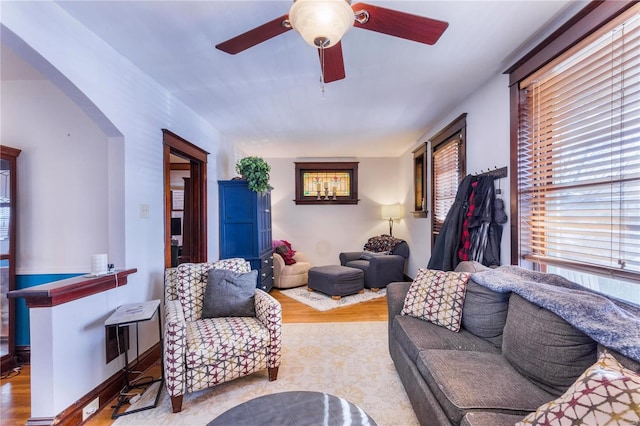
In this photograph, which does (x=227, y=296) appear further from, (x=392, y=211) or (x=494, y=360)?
(x=392, y=211)

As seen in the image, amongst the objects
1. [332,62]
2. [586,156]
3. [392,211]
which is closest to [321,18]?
[332,62]

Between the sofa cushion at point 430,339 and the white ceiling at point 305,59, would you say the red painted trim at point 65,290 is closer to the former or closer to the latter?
the white ceiling at point 305,59

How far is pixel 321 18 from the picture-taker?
1146 millimetres

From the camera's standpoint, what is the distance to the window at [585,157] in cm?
142

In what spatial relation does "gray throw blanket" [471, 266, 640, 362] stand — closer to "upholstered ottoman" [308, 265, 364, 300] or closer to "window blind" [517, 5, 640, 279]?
"window blind" [517, 5, 640, 279]

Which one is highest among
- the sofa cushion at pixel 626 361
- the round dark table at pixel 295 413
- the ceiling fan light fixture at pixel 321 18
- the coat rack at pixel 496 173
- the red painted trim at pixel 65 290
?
the ceiling fan light fixture at pixel 321 18

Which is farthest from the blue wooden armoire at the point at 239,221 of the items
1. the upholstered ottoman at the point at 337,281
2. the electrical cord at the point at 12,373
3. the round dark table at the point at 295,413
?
the round dark table at the point at 295,413

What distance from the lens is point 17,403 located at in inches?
72.6

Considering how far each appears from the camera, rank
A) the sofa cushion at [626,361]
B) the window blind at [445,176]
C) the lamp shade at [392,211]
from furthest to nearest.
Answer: the lamp shade at [392,211]
the window blind at [445,176]
the sofa cushion at [626,361]

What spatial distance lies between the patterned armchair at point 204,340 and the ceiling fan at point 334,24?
175cm

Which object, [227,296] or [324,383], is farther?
[227,296]

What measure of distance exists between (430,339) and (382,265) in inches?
112

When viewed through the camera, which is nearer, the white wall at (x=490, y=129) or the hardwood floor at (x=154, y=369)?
the hardwood floor at (x=154, y=369)

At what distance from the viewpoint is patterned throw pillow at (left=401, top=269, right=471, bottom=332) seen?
1.91 metres
